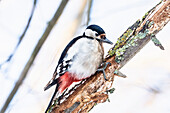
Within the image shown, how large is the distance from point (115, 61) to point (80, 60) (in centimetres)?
12

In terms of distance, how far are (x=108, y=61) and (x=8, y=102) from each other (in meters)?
0.38

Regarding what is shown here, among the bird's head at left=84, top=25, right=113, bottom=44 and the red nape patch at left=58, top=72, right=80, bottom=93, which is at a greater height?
the bird's head at left=84, top=25, right=113, bottom=44

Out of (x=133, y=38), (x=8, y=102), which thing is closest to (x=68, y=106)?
(x=8, y=102)

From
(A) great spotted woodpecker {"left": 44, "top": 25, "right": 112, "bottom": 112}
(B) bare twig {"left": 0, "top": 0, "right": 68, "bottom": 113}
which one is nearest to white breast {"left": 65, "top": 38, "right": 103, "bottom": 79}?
(A) great spotted woodpecker {"left": 44, "top": 25, "right": 112, "bottom": 112}

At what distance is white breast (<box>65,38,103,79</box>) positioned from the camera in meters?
0.82

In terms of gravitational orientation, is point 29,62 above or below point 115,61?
above

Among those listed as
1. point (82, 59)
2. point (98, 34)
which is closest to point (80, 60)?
point (82, 59)

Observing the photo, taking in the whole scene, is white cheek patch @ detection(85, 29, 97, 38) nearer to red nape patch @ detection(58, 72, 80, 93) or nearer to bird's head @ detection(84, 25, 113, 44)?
bird's head @ detection(84, 25, 113, 44)

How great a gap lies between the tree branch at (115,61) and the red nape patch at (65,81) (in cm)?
3

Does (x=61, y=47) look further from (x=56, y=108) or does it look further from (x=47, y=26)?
(x=56, y=108)

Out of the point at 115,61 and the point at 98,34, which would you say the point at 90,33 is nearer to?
the point at 98,34

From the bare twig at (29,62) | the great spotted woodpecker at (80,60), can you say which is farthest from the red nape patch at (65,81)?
the bare twig at (29,62)

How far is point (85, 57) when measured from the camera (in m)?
0.84

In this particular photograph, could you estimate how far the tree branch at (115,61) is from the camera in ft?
2.68
